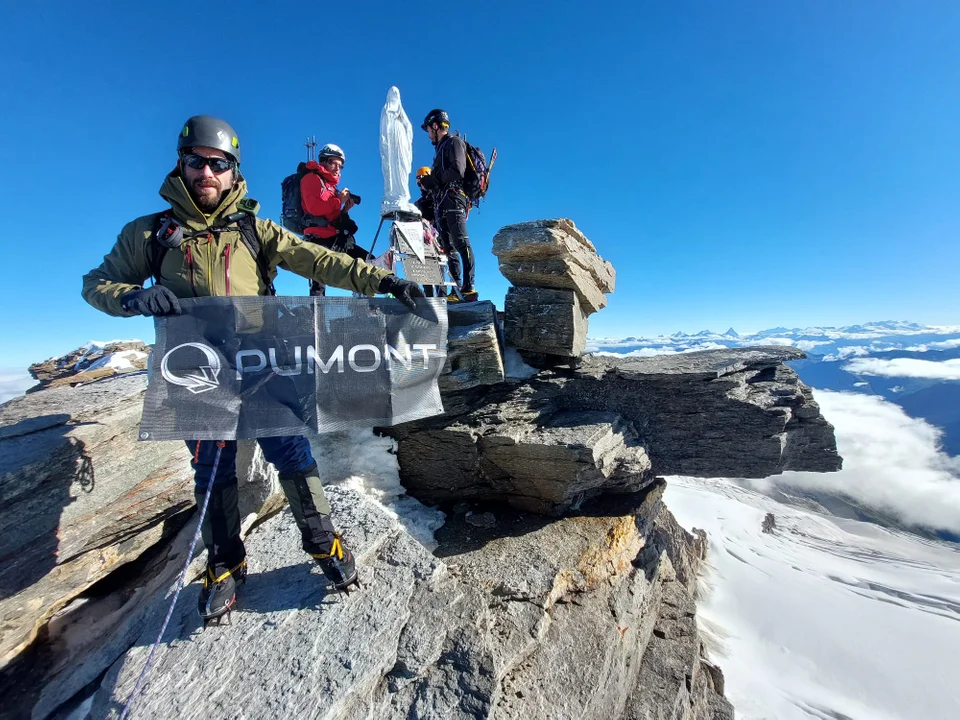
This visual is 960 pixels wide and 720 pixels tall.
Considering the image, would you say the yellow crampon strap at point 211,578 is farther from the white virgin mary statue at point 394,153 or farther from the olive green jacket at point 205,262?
the white virgin mary statue at point 394,153

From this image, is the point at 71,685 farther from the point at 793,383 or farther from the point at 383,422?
the point at 793,383

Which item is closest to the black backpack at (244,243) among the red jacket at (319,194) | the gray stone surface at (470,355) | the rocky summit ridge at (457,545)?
the rocky summit ridge at (457,545)

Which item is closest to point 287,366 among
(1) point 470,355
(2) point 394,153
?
(1) point 470,355

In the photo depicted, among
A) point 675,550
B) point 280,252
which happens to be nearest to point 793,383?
point 280,252

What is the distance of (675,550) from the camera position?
61.1 ft

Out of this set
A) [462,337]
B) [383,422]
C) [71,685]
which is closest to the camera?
[71,685]

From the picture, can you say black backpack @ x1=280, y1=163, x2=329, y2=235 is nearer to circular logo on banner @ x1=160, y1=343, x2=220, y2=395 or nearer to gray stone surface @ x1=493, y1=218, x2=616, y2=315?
gray stone surface @ x1=493, y1=218, x2=616, y2=315

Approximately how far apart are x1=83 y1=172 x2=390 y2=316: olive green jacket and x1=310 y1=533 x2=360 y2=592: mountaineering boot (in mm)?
2779

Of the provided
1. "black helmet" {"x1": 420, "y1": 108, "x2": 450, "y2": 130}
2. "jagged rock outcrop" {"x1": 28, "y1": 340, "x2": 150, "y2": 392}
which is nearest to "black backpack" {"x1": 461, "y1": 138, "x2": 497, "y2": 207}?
"black helmet" {"x1": 420, "y1": 108, "x2": 450, "y2": 130}

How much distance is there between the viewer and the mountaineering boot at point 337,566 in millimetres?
3963

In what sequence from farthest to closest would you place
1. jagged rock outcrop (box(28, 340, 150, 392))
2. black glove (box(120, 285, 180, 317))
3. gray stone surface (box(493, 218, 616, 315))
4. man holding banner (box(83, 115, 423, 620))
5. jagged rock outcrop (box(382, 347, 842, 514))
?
jagged rock outcrop (box(28, 340, 150, 392)), gray stone surface (box(493, 218, 616, 315)), jagged rock outcrop (box(382, 347, 842, 514)), man holding banner (box(83, 115, 423, 620)), black glove (box(120, 285, 180, 317))

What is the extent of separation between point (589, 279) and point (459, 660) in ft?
23.2

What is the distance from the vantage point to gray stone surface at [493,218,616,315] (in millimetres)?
7305

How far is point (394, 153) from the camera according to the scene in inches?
299
